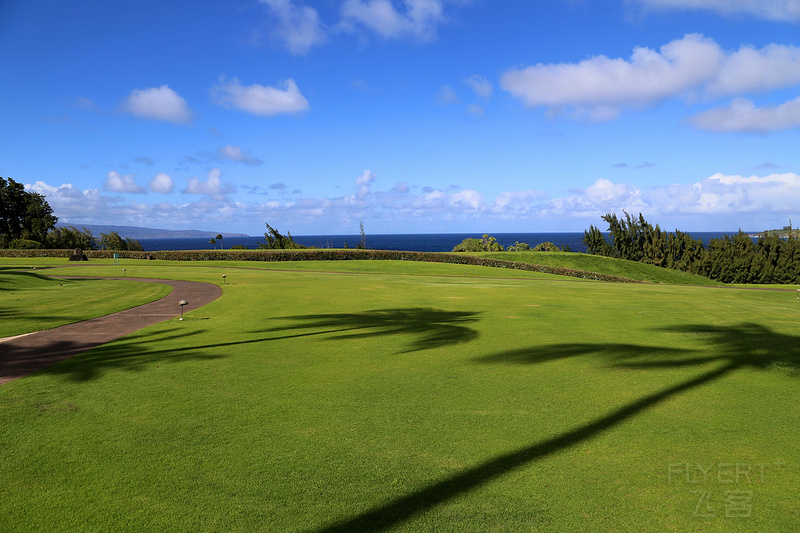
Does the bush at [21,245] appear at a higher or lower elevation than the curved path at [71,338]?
higher

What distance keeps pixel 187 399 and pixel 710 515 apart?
699 cm

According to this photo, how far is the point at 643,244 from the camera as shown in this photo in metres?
76.6

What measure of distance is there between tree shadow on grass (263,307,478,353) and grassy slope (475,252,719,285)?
4257cm

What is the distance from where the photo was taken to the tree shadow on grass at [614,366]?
4.44 m

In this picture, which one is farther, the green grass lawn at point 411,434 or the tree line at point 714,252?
the tree line at point 714,252

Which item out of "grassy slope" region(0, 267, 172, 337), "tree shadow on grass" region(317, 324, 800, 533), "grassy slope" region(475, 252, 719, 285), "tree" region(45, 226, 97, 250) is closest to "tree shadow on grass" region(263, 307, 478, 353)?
"tree shadow on grass" region(317, 324, 800, 533)

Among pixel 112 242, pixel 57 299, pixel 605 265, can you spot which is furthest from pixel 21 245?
pixel 605 265

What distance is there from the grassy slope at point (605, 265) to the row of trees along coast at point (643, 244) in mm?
8235

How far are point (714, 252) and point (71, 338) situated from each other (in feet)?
257

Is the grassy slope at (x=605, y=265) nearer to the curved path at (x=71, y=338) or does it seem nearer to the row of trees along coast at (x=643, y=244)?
the row of trees along coast at (x=643, y=244)

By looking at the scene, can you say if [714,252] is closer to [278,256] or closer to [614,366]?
[278,256]

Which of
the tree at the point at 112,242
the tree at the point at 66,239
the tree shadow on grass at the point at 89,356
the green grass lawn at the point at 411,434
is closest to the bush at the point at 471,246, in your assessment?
the tree at the point at 112,242

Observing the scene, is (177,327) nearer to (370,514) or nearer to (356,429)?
(356,429)

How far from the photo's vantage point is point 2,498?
4.61 meters
